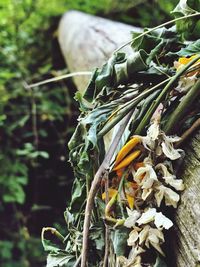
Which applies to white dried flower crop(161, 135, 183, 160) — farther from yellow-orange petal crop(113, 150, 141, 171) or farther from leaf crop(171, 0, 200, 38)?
leaf crop(171, 0, 200, 38)

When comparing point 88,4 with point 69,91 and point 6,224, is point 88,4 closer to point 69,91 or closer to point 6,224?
point 69,91

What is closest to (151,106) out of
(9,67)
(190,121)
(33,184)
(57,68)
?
(190,121)

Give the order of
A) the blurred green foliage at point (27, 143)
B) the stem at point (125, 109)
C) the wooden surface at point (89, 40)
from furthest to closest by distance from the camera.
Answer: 1. the blurred green foliage at point (27, 143)
2. the wooden surface at point (89, 40)
3. the stem at point (125, 109)

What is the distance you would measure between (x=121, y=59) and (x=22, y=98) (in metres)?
1.65

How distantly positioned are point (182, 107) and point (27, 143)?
5.03 feet

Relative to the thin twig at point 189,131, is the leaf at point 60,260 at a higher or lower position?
lower

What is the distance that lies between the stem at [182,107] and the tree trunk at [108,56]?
0.09 ft

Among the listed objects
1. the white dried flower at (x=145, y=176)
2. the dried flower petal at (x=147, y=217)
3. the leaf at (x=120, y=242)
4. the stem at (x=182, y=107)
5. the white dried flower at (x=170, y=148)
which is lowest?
the leaf at (x=120, y=242)

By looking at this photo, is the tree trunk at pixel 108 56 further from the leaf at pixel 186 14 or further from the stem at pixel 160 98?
the leaf at pixel 186 14

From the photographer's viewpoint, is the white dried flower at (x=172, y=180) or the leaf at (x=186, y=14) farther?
the leaf at (x=186, y=14)

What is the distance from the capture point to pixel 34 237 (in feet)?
6.90

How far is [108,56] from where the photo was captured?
126 centimetres

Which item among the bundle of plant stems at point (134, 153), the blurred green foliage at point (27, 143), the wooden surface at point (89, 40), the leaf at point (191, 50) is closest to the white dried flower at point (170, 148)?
the bundle of plant stems at point (134, 153)

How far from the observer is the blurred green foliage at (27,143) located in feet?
6.59
